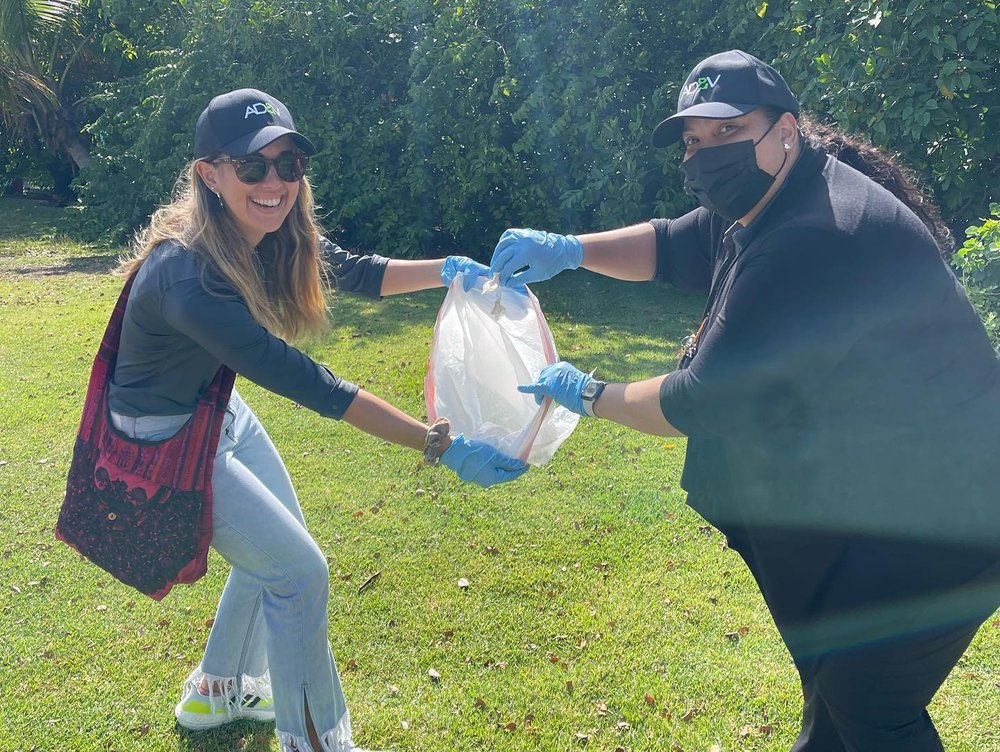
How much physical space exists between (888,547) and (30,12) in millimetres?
20198

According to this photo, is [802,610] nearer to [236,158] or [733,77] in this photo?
[733,77]

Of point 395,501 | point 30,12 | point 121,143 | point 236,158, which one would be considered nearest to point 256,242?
point 236,158

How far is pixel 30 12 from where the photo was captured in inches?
699

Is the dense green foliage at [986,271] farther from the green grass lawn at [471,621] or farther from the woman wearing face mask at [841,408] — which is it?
the woman wearing face mask at [841,408]

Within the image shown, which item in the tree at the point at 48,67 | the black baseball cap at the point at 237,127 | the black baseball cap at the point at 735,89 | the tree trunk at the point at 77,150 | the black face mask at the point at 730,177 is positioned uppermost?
the black baseball cap at the point at 735,89

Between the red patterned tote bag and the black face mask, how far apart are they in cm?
154

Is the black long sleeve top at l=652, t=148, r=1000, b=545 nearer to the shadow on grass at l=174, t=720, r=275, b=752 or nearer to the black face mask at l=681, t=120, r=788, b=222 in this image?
the black face mask at l=681, t=120, r=788, b=222

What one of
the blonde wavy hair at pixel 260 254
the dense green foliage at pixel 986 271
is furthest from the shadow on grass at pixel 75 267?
the dense green foliage at pixel 986 271

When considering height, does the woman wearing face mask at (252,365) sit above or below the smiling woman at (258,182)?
below

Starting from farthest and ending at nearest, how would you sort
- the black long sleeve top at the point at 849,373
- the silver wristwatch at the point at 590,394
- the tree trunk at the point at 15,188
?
1. the tree trunk at the point at 15,188
2. the silver wristwatch at the point at 590,394
3. the black long sleeve top at the point at 849,373

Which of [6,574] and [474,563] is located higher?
[474,563]

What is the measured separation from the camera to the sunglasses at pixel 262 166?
267 cm

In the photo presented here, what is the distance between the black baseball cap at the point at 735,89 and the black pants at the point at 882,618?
1093 millimetres

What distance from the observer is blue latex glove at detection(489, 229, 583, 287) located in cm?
328
